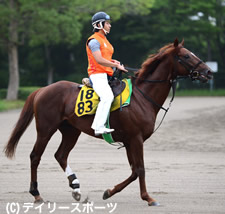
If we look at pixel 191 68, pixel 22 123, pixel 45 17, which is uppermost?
pixel 191 68

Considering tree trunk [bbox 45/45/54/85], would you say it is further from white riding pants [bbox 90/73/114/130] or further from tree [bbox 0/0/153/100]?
white riding pants [bbox 90/73/114/130]

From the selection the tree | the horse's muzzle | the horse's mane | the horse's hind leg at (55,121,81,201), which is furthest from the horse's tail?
the tree

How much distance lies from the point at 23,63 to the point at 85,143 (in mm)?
37945

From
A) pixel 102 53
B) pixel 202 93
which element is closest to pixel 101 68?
pixel 102 53

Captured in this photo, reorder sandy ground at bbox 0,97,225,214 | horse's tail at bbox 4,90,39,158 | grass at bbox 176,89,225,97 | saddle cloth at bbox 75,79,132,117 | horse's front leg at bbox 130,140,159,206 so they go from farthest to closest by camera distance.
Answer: grass at bbox 176,89,225,97, horse's tail at bbox 4,90,39,158, saddle cloth at bbox 75,79,132,117, horse's front leg at bbox 130,140,159,206, sandy ground at bbox 0,97,225,214

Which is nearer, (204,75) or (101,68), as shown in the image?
(204,75)

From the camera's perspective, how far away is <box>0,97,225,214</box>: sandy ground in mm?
6738

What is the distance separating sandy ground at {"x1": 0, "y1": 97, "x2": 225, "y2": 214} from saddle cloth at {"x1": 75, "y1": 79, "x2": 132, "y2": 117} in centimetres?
112

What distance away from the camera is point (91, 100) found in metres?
7.39

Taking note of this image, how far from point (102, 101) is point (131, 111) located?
385 mm

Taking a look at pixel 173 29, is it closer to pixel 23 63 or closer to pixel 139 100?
pixel 23 63

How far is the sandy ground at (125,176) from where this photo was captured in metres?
6.74

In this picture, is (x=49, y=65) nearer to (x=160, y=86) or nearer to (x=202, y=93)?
(x=202, y=93)

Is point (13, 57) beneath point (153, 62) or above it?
beneath
